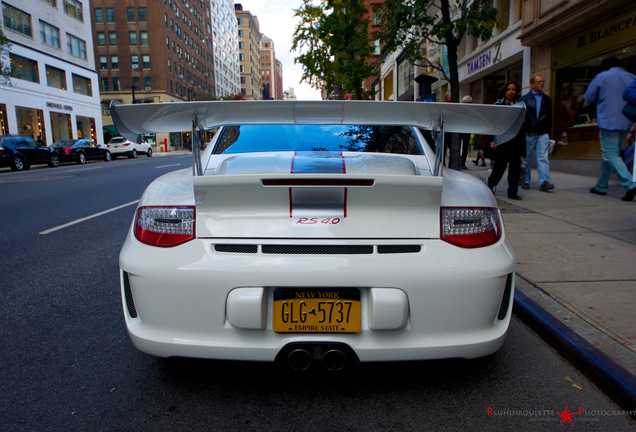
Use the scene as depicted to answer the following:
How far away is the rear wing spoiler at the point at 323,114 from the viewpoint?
6.71ft

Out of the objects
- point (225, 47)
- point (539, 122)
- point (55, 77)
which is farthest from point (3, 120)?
point (225, 47)

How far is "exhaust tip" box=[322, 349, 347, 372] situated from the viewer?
1924 mm

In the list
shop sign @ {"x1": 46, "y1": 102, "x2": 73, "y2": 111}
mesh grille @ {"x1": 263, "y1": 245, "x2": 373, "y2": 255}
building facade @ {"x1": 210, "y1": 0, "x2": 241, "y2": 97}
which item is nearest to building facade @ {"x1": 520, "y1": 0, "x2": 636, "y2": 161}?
mesh grille @ {"x1": 263, "y1": 245, "x2": 373, "y2": 255}

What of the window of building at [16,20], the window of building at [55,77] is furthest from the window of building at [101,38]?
the window of building at [16,20]

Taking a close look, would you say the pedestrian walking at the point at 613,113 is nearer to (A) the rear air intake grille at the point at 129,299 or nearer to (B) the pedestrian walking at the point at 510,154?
(B) the pedestrian walking at the point at 510,154

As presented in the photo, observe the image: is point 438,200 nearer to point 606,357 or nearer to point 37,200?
point 606,357

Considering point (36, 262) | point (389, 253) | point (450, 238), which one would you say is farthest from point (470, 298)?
point (36, 262)

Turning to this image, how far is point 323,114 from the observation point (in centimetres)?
214

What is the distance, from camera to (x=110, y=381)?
2271mm

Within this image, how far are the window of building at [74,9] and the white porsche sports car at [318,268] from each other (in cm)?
4708

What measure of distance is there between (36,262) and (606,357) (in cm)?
477

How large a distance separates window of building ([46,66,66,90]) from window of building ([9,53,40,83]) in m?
1.80

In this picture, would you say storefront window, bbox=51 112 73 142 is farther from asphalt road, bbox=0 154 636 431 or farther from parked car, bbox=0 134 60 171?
asphalt road, bbox=0 154 636 431

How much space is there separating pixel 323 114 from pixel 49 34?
145 feet
